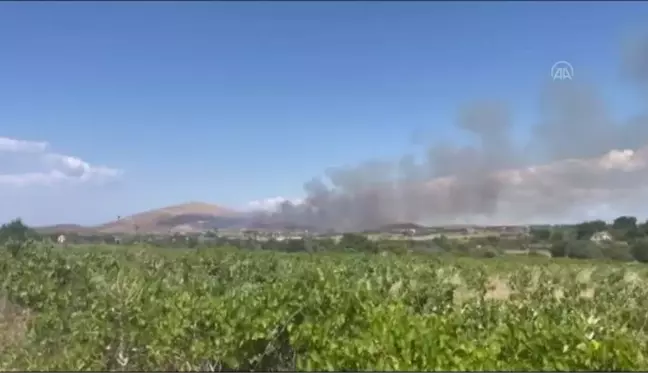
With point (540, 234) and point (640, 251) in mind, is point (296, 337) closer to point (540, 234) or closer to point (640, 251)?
point (640, 251)

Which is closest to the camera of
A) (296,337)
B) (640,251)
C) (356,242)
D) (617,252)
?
(296,337)

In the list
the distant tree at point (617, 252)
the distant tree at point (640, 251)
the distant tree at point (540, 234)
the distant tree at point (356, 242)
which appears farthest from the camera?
the distant tree at point (540, 234)

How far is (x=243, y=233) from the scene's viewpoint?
9331 cm

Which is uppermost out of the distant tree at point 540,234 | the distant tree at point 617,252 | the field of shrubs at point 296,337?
the distant tree at point 540,234

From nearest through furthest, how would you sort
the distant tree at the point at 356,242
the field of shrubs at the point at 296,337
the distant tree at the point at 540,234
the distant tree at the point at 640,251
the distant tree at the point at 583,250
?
the field of shrubs at the point at 296,337 → the distant tree at the point at 640,251 → the distant tree at the point at 583,250 → the distant tree at the point at 356,242 → the distant tree at the point at 540,234

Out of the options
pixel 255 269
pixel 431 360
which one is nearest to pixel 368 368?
pixel 431 360

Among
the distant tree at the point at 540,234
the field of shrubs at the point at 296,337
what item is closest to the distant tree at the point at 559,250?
the distant tree at the point at 540,234

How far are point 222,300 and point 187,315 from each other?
742 millimetres

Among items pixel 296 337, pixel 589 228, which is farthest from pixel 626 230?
pixel 296 337

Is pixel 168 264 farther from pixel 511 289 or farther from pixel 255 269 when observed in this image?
pixel 511 289

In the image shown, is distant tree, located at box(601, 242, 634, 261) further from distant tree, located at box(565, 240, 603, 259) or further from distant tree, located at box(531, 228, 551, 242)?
distant tree, located at box(531, 228, 551, 242)

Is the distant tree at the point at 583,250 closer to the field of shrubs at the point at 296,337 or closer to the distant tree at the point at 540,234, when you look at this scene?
the distant tree at the point at 540,234

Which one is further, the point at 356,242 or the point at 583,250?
the point at 356,242

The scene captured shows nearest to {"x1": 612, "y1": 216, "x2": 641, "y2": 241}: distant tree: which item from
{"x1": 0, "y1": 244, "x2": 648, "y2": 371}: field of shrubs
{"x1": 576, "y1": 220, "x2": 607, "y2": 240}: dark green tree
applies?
{"x1": 576, "y1": 220, "x2": 607, "y2": 240}: dark green tree
